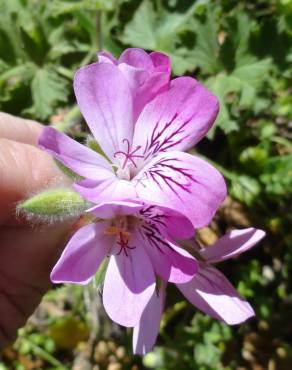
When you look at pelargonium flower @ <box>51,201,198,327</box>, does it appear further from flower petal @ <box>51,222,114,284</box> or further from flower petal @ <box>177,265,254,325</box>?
flower petal @ <box>177,265,254,325</box>

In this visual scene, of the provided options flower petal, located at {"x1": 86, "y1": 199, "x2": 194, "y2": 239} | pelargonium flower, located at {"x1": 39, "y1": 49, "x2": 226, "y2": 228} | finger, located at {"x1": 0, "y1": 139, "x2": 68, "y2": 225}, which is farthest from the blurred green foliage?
flower petal, located at {"x1": 86, "y1": 199, "x2": 194, "y2": 239}

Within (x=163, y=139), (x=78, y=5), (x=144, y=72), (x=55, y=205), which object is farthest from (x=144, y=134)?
(x=78, y=5)

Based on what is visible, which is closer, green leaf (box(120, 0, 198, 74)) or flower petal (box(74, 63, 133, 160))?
flower petal (box(74, 63, 133, 160))

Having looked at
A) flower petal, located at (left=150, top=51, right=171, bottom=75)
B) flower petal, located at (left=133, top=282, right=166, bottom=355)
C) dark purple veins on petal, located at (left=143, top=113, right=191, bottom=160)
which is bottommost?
flower petal, located at (left=133, top=282, right=166, bottom=355)

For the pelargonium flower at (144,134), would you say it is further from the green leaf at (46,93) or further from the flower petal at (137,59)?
the green leaf at (46,93)

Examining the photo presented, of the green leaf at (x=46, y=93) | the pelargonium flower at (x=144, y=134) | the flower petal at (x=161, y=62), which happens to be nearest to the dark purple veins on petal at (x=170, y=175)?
the pelargonium flower at (x=144, y=134)

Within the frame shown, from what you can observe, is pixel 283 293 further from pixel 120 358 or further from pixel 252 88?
pixel 252 88

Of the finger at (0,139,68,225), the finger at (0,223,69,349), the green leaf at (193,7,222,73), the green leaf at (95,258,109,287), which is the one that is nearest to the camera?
the green leaf at (95,258,109,287)
